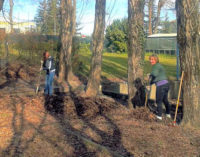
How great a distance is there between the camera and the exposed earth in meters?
4.94

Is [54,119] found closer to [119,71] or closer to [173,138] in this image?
[173,138]

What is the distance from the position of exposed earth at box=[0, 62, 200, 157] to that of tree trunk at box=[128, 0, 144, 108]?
1.13 m

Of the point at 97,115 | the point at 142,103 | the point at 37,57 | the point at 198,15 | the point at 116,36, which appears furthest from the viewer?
the point at 116,36

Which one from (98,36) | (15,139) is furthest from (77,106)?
(98,36)

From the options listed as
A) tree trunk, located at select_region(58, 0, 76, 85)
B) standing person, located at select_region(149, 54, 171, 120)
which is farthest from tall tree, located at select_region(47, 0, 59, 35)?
standing person, located at select_region(149, 54, 171, 120)

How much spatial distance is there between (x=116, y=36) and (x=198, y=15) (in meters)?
28.7

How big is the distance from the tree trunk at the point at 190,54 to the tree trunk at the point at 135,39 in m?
1.73

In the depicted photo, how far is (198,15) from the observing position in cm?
603

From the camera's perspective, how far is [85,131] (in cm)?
605

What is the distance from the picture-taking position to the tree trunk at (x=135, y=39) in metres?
7.86

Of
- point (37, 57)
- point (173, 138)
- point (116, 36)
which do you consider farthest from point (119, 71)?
point (116, 36)

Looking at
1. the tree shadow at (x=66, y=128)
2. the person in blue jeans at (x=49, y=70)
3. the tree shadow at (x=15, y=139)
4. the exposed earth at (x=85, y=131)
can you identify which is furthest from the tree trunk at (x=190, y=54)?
the person in blue jeans at (x=49, y=70)

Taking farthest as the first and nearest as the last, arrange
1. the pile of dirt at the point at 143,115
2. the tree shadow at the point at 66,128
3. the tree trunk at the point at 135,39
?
1. the tree trunk at the point at 135,39
2. the pile of dirt at the point at 143,115
3. the tree shadow at the point at 66,128

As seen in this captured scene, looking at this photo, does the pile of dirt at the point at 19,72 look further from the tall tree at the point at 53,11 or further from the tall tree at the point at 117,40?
the tall tree at the point at 117,40
